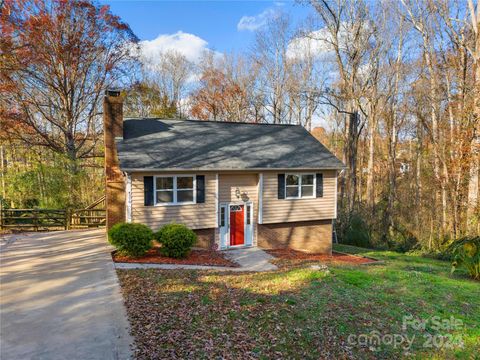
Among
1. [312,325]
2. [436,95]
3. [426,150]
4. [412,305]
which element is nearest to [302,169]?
[412,305]

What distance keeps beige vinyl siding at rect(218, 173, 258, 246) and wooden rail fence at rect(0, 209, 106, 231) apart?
281 inches

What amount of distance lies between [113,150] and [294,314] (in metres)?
10.6

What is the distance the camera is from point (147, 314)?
6055mm

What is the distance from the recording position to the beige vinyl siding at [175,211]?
38.9 ft

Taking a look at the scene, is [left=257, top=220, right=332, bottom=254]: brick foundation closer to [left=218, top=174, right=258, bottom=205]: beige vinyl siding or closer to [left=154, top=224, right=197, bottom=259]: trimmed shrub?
[left=218, top=174, right=258, bottom=205]: beige vinyl siding

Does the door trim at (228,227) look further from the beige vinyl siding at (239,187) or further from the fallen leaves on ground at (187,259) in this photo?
the fallen leaves on ground at (187,259)

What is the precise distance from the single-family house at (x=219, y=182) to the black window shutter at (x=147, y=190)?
4 centimetres

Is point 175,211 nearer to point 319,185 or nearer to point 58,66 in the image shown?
point 319,185

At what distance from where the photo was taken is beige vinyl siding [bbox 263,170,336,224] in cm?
1425

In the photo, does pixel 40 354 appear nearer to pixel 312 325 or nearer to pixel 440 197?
pixel 312 325

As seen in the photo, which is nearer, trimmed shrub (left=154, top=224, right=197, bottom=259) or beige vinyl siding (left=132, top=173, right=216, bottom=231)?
trimmed shrub (left=154, top=224, right=197, bottom=259)

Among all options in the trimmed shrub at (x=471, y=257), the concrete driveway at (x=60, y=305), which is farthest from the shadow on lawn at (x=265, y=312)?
the trimmed shrub at (x=471, y=257)

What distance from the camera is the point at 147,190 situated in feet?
39.3

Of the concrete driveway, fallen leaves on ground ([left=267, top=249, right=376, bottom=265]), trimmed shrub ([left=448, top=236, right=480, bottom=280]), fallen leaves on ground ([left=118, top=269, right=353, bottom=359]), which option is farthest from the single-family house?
trimmed shrub ([left=448, top=236, right=480, bottom=280])
